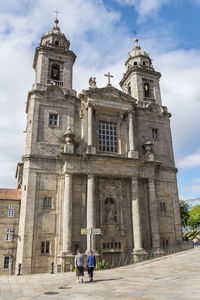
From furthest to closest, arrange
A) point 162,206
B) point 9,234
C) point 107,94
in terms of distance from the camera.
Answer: point 107,94
point 162,206
point 9,234

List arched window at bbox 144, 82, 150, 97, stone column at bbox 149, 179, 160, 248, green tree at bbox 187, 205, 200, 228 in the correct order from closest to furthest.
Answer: stone column at bbox 149, 179, 160, 248
arched window at bbox 144, 82, 150, 97
green tree at bbox 187, 205, 200, 228

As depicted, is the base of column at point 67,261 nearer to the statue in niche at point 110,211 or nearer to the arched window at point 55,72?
the statue in niche at point 110,211

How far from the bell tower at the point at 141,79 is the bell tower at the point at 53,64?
789cm

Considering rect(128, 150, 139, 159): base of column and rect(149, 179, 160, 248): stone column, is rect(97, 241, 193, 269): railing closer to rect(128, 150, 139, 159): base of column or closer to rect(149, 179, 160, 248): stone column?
rect(149, 179, 160, 248): stone column

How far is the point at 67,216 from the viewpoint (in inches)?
873

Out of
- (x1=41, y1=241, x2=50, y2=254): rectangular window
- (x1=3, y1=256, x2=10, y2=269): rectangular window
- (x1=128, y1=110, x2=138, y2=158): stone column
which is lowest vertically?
(x1=3, y1=256, x2=10, y2=269): rectangular window

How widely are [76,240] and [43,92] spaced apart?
14956 millimetres

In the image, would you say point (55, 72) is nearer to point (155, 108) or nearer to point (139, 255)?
point (155, 108)

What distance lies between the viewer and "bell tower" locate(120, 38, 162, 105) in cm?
3247

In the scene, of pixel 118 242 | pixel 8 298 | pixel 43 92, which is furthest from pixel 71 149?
pixel 8 298

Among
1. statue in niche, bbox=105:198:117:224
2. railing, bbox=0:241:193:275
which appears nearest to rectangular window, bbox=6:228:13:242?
railing, bbox=0:241:193:275

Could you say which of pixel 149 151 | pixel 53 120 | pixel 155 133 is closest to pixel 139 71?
pixel 155 133

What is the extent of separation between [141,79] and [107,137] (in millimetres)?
10570

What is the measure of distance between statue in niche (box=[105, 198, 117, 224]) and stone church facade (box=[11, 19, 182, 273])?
93 mm
